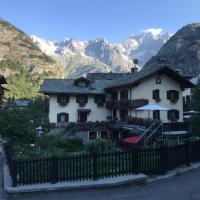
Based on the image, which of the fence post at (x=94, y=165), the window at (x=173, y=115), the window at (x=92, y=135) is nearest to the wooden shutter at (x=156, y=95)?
the window at (x=173, y=115)

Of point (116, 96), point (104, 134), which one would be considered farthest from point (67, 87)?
point (104, 134)

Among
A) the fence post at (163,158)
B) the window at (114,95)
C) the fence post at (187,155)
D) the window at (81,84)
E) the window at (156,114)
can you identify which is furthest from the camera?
the window at (81,84)

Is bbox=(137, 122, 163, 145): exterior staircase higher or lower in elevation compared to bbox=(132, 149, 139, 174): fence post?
higher

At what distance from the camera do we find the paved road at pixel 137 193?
13587 mm

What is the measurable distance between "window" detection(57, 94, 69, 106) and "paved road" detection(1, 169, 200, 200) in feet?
104

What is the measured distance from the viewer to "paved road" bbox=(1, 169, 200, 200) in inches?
535

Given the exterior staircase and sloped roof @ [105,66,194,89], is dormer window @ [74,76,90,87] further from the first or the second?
the exterior staircase

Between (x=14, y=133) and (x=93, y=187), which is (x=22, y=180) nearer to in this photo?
(x=93, y=187)

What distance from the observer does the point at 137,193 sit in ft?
46.9

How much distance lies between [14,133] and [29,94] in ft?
355

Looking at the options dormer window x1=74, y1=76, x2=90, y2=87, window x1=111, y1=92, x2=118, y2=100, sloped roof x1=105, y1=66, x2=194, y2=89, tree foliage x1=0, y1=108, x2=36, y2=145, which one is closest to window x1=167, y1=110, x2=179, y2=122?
sloped roof x1=105, y1=66, x2=194, y2=89

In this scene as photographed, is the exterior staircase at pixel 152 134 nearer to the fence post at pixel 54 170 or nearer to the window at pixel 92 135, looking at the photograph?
the fence post at pixel 54 170

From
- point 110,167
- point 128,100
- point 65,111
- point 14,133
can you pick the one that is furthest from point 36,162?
point 65,111

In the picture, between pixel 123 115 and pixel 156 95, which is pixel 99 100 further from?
pixel 156 95
